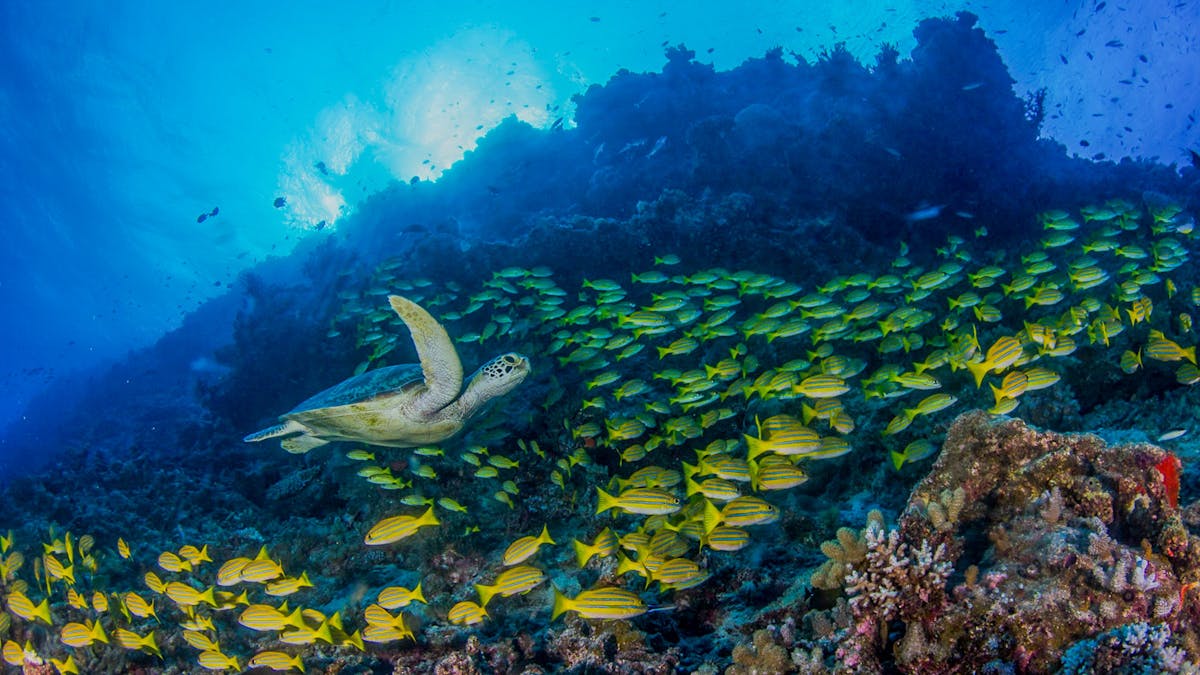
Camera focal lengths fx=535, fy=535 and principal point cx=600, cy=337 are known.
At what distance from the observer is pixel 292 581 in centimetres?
433

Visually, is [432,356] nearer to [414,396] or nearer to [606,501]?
[414,396]

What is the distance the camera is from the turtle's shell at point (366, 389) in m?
5.98

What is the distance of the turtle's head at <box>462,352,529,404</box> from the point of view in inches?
234

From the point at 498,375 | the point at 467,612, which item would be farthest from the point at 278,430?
the point at 467,612

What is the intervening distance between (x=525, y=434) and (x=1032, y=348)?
617 cm

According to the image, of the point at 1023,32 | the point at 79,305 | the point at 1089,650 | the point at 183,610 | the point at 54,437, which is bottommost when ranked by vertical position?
the point at 1089,650

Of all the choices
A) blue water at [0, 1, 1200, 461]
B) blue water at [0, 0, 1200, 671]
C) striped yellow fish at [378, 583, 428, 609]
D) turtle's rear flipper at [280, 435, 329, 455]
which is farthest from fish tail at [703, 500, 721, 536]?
blue water at [0, 1, 1200, 461]

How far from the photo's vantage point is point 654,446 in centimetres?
624

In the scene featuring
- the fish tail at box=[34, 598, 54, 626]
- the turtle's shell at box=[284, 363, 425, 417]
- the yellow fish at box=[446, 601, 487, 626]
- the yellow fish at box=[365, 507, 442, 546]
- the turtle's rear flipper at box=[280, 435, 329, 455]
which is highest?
the turtle's shell at box=[284, 363, 425, 417]

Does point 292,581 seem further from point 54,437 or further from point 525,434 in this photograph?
point 54,437

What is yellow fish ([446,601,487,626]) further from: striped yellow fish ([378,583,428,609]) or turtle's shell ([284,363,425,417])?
turtle's shell ([284,363,425,417])

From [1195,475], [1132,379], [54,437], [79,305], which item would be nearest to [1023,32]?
[1132,379]

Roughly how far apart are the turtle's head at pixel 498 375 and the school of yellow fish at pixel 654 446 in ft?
2.63

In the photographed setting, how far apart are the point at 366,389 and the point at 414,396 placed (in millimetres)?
559
